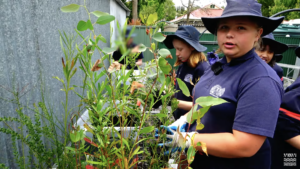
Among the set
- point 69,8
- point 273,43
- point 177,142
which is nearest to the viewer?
point 69,8

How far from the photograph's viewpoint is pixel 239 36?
103cm

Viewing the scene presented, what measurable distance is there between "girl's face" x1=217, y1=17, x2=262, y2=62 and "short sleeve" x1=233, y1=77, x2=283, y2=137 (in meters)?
0.22

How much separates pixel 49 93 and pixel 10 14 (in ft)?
1.80

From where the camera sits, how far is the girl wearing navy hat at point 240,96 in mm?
855

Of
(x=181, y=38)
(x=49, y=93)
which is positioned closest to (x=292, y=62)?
(x=181, y=38)

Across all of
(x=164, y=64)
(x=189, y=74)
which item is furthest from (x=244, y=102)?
(x=189, y=74)

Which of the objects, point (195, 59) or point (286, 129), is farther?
point (195, 59)

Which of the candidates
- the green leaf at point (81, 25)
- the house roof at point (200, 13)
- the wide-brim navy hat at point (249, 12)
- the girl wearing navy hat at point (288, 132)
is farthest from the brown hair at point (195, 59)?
the house roof at point (200, 13)

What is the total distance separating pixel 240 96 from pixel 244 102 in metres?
0.05

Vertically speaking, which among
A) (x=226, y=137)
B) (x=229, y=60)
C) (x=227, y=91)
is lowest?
(x=226, y=137)

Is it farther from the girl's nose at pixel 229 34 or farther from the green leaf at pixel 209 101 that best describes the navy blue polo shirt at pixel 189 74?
the green leaf at pixel 209 101

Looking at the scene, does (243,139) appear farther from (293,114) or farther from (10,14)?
(10,14)

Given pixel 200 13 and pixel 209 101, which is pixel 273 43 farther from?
pixel 200 13

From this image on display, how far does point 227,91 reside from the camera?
100cm
